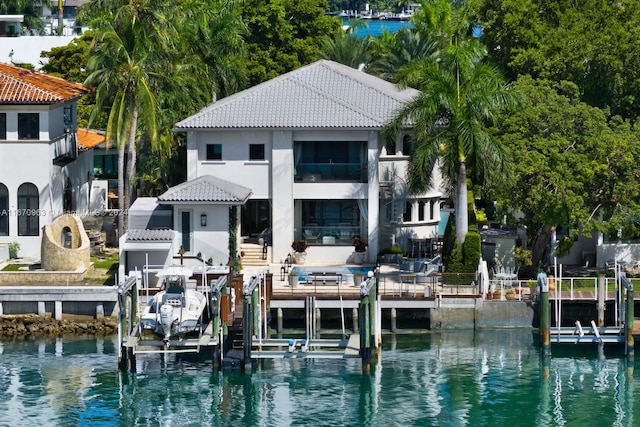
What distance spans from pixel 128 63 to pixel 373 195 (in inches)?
527

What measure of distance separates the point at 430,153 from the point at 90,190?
25.0 meters

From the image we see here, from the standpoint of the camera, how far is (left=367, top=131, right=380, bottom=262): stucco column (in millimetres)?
79375

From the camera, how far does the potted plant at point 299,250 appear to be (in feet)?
259

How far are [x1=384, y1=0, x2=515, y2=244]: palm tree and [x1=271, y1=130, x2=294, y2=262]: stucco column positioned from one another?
6.73 metres

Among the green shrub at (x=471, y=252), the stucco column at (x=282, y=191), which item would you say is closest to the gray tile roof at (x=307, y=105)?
the stucco column at (x=282, y=191)

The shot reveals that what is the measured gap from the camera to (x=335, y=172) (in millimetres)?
80312

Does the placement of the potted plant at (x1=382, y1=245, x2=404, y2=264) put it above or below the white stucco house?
below

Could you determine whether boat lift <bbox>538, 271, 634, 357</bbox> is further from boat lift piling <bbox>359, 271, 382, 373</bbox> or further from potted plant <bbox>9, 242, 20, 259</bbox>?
potted plant <bbox>9, 242, 20, 259</bbox>

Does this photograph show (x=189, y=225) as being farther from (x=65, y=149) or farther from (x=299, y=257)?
(x=65, y=149)

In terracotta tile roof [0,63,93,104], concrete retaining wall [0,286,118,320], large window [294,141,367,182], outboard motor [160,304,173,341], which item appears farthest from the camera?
large window [294,141,367,182]

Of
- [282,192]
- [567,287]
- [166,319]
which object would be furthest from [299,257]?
[166,319]

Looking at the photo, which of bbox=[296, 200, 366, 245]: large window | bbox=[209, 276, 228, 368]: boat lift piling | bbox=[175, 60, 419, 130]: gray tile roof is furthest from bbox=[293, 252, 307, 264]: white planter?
bbox=[209, 276, 228, 368]: boat lift piling

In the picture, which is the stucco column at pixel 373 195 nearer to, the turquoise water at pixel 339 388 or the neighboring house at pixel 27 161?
the turquoise water at pixel 339 388

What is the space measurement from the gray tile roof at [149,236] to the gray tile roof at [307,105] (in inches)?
271
